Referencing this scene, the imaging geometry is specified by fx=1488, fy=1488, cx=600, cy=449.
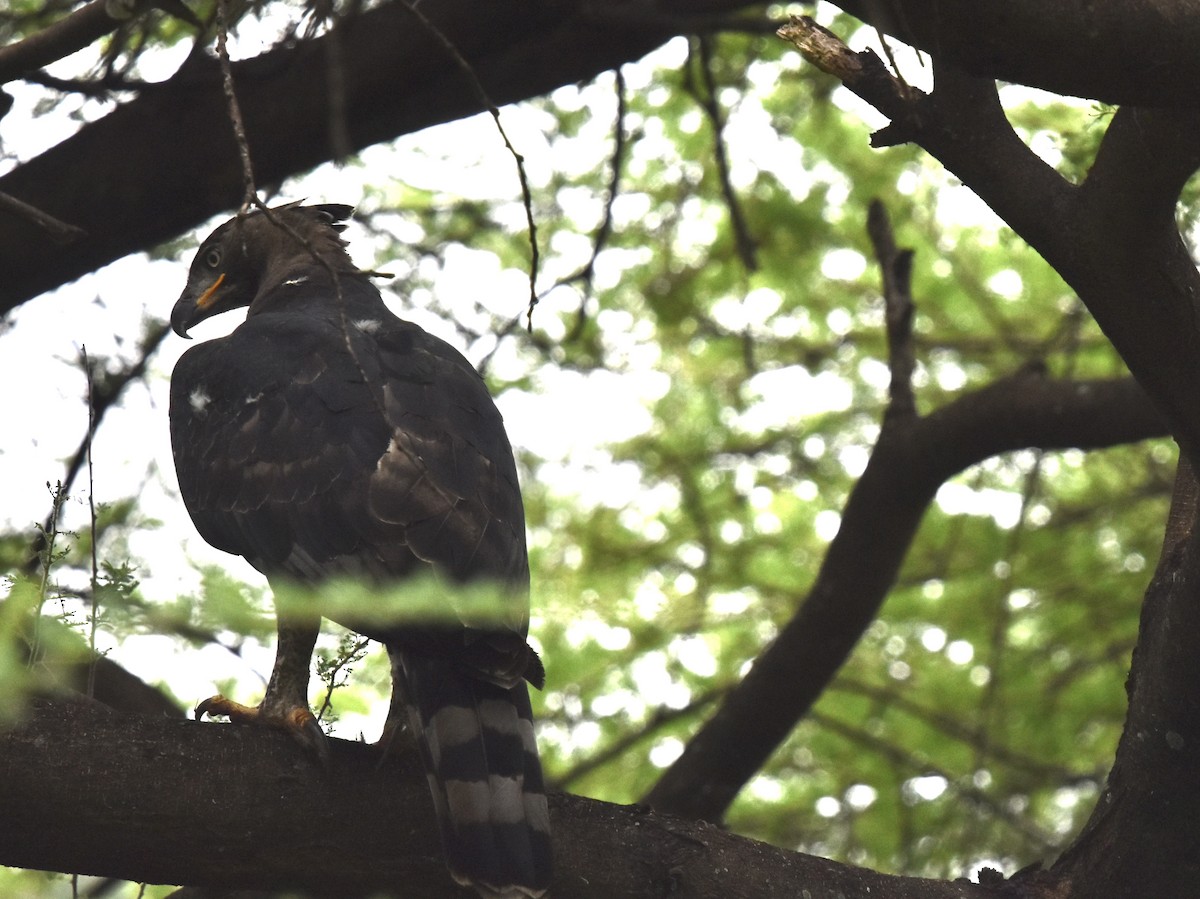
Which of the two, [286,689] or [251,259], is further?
[251,259]

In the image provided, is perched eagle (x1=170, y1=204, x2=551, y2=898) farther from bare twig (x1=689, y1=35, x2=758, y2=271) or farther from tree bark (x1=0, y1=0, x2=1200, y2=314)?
bare twig (x1=689, y1=35, x2=758, y2=271)

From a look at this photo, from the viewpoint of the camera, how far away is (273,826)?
2.94m

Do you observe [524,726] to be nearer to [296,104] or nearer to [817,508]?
[296,104]

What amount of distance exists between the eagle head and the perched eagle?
2.47 feet

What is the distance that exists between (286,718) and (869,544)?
7.60ft

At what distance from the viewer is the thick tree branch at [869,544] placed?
16.0 ft

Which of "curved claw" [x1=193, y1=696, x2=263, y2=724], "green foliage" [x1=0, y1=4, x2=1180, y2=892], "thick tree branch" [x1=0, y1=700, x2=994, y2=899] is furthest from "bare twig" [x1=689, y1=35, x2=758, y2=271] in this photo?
"thick tree branch" [x1=0, y1=700, x2=994, y2=899]

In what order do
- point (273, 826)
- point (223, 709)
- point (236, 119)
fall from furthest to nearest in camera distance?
point (223, 709), point (273, 826), point (236, 119)

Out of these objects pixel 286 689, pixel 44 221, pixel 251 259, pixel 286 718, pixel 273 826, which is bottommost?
pixel 273 826

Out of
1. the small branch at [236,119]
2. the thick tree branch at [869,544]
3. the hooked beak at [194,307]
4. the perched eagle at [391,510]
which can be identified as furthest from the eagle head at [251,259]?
the small branch at [236,119]

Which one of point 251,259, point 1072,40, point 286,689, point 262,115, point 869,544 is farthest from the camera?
point 251,259

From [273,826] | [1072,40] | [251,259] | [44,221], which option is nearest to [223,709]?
[273,826]

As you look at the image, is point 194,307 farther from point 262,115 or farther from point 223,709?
point 223,709

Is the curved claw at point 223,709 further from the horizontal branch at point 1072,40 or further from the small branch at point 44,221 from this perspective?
the horizontal branch at point 1072,40
